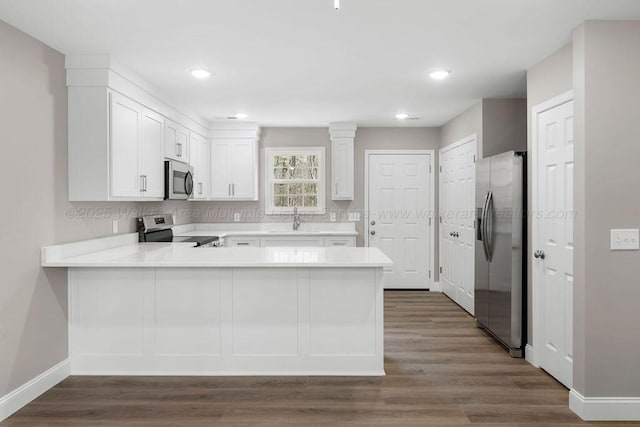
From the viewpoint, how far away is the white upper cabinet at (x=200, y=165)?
5.28 m

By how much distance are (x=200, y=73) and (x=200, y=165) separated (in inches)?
81.9

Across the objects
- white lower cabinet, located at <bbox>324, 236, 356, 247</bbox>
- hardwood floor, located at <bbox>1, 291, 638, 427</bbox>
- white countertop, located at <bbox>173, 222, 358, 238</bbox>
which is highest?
white countertop, located at <bbox>173, 222, 358, 238</bbox>

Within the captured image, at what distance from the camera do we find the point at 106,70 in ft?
10.6

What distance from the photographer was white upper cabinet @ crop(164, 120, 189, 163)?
4.44 m

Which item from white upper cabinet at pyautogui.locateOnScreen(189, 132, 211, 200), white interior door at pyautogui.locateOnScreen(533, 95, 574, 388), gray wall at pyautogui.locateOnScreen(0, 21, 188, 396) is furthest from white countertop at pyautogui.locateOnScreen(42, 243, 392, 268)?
white upper cabinet at pyautogui.locateOnScreen(189, 132, 211, 200)

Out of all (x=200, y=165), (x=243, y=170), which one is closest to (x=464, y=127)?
(x=243, y=170)

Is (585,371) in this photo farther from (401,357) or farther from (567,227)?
(401,357)

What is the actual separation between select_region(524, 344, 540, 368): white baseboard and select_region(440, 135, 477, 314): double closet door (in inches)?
52.6

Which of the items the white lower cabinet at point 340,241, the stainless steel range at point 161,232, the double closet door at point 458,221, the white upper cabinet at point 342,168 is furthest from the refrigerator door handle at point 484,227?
the stainless steel range at point 161,232

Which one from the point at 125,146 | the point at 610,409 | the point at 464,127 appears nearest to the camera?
the point at 610,409

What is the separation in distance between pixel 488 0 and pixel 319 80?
1.77 m

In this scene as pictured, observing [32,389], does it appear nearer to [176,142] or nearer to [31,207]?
[31,207]

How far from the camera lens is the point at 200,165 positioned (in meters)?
5.55

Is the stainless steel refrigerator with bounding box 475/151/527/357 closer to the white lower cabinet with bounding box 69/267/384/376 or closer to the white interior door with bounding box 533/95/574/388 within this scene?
the white interior door with bounding box 533/95/574/388
